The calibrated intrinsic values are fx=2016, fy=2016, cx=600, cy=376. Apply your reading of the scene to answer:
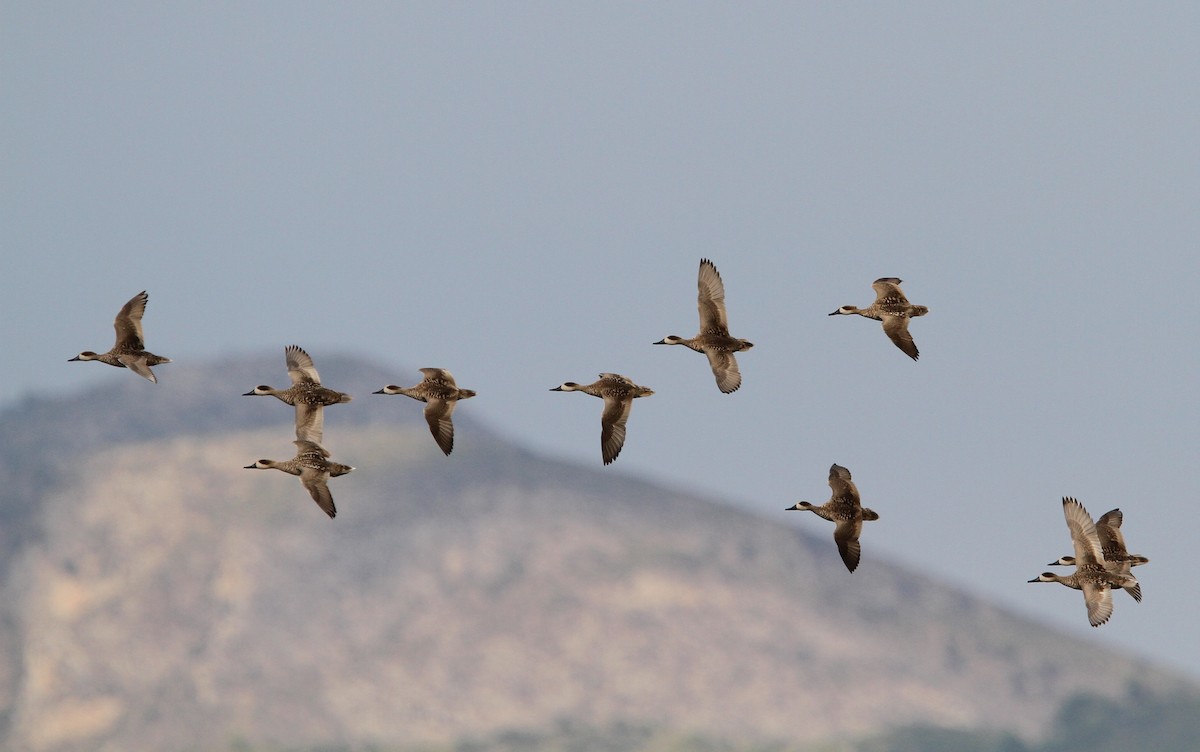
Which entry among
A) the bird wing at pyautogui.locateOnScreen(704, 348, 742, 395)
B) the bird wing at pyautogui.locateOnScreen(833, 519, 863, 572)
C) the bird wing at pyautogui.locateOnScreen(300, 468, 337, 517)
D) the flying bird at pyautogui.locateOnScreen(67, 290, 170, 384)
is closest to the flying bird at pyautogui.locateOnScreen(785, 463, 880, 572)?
the bird wing at pyautogui.locateOnScreen(833, 519, 863, 572)

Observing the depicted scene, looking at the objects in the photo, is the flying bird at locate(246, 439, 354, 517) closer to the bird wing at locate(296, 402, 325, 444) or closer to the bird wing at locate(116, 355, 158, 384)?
the bird wing at locate(296, 402, 325, 444)

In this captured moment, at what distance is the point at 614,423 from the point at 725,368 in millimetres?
4913

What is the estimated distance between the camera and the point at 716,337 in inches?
3147

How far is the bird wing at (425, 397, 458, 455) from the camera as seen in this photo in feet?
253

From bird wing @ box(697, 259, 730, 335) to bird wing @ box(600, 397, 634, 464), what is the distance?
4.40 metres

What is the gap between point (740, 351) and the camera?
262 ft

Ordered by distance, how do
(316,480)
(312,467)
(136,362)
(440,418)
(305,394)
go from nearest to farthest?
(316,480) < (312,467) < (440,418) < (136,362) < (305,394)

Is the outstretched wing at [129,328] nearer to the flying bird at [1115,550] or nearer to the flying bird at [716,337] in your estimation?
the flying bird at [716,337]

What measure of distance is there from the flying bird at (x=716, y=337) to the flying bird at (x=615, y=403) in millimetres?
2772

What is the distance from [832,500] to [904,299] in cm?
945

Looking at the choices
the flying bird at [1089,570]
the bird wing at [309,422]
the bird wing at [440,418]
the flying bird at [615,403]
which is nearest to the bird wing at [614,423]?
the flying bird at [615,403]

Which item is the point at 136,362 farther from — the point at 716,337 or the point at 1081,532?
the point at 1081,532

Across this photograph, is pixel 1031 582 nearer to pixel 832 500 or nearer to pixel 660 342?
pixel 832 500

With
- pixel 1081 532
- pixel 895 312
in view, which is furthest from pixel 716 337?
pixel 1081 532
